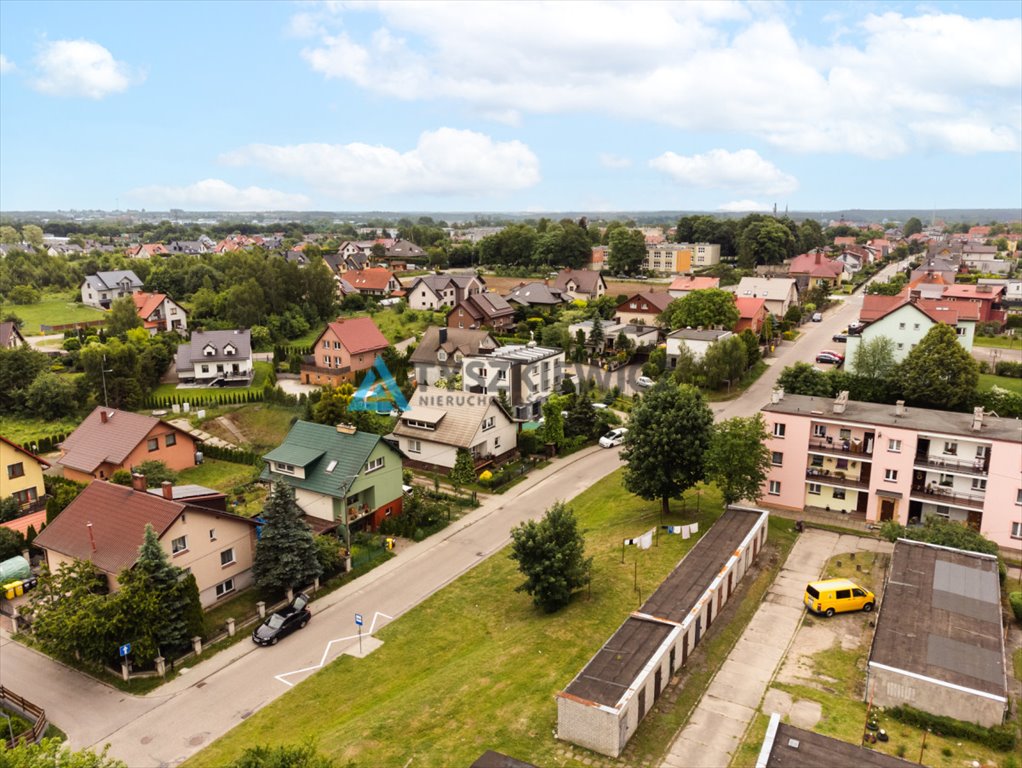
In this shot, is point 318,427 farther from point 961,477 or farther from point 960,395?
point 960,395

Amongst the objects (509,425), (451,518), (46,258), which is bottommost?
(451,518)

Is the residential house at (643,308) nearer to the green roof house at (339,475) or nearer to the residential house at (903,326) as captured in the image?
the residential house at (903,326)

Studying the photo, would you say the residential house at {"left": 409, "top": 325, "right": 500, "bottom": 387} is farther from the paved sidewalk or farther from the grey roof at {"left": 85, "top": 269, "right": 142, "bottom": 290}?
the grey roof at {"left": 85, "top": 269, "right": 142, "bottom": 290}

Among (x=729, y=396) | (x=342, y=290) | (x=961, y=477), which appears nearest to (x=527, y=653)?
(x=961, y=477)

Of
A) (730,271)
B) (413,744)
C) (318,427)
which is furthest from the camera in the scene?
(730,271)

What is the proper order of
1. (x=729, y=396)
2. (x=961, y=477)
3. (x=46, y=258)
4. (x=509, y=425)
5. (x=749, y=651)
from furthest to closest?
(x=46, y=258) < (x=729, y=396) < (x=509, y=425) < (x=961, y=477) < (x=749, y=651)

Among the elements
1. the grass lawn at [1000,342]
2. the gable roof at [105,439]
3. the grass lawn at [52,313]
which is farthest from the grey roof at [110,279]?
the grass lawn at [1000,342]

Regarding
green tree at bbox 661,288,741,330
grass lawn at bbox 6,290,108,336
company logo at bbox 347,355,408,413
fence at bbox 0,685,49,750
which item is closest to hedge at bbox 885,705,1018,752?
fence at bbox 0,685,49,750
